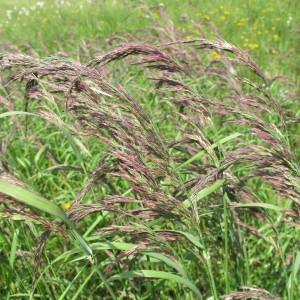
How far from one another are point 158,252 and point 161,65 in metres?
0.50

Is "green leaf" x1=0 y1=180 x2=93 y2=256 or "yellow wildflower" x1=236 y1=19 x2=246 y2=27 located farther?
"yellow wildflower" x1=236 y1=19 x2=246 y2=27

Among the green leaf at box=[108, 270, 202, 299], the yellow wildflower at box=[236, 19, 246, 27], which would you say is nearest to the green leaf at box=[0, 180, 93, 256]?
the green leaf at box=[108, 270, 202, 299]

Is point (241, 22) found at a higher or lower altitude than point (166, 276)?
lower

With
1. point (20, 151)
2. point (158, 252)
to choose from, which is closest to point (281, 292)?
point (158, 252)

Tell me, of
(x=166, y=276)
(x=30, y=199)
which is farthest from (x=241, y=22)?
(x=30, y=199)

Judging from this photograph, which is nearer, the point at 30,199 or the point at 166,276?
the point at 30,199

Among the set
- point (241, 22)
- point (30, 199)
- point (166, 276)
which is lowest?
point (241, 22)

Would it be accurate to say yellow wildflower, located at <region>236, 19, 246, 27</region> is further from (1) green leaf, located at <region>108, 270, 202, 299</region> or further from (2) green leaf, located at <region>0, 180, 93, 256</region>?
(2) green leaf, located at <region>0, 180, 93, 256</region>

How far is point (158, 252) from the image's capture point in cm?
111

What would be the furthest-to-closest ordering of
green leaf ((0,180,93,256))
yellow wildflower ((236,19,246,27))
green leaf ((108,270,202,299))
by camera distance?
yellow wildflower ((236,19,246,27)), green leaf ((108,270,202,299)), green leaf ((0,180,93,256))

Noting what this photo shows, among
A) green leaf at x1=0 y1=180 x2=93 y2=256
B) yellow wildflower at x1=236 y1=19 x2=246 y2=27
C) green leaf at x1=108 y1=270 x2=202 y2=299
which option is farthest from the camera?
yellow wildflower at x1=236 y1=19 x2=246 y2=27

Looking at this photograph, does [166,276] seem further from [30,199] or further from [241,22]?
[241,22]

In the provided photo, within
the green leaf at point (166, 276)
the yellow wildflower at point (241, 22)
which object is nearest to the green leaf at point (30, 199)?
the green leaf at point (166, 276)

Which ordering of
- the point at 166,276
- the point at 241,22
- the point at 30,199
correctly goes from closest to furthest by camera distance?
the point at 30,199 < the point at 166,276 < the point at 241,22
